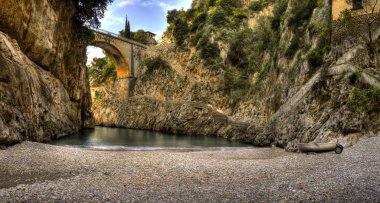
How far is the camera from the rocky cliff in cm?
2188

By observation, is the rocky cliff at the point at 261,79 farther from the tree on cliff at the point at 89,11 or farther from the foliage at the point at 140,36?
the tree on cliff at the point at 89,11

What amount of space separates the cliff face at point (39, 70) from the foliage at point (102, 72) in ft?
115

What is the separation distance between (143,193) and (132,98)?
5989cm

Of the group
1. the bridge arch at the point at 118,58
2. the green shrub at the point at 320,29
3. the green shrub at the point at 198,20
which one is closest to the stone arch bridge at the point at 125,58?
the bridge arch at the point at 118,58

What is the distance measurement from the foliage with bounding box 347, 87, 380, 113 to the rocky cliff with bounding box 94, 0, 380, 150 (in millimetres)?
58

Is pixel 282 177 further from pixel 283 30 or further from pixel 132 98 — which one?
pixel 132 98

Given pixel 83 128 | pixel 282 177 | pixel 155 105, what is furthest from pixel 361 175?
pixel 155 105

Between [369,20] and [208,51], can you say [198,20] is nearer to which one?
[208,51]

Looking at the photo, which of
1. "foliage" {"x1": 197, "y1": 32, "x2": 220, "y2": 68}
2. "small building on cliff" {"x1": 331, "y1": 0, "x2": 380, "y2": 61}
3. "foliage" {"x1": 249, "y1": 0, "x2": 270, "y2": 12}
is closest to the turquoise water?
"small building on cliff" {"x1": 331, "y1": 0, "x2": 380, "y2": 61}

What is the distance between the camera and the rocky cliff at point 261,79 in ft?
71.8

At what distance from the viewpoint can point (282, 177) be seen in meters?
12.0

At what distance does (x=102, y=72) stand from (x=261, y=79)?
2039 inches

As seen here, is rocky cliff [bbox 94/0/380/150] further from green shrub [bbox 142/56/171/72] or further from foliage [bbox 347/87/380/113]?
green shrub [bbox 142/56/171/72]

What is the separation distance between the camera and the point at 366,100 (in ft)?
→ 65.1
